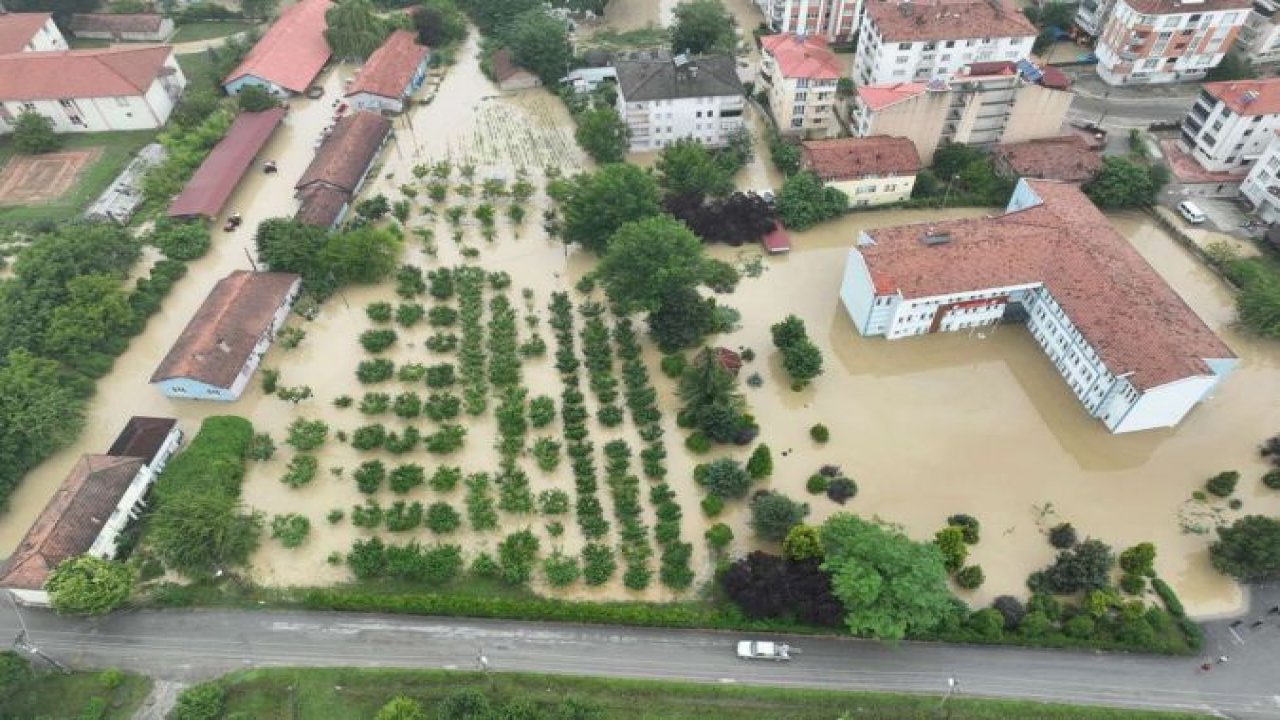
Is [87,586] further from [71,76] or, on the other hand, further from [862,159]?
[862,159]

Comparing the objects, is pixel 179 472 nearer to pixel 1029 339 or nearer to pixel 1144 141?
pixel 1029 339

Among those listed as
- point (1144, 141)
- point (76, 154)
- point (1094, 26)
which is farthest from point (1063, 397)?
point (76, 154)

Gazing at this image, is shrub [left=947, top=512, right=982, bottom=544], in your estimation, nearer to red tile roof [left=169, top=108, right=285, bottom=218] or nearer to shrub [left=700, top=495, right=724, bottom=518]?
shrub [left=700, top=495, right=724, bottom=518]

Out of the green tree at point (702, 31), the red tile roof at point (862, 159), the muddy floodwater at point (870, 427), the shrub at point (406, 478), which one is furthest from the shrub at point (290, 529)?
the green tree at point (702, 31)

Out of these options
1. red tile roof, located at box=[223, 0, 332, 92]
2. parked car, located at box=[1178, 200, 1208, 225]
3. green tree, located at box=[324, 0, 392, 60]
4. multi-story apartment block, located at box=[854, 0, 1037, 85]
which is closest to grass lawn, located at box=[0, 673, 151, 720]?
red tile roof, located at box=[223, 0, 332, 92]

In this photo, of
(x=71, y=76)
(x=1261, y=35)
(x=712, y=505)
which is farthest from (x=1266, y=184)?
(x=71, y=76)

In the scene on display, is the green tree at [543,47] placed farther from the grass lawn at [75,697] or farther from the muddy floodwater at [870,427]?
the grass lawn at [75,697]
